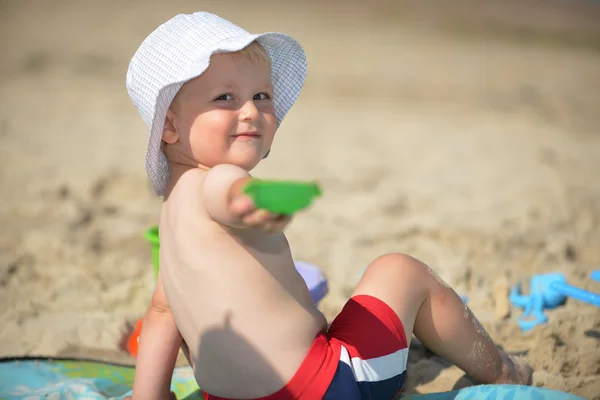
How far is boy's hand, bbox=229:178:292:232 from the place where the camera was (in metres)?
1.25

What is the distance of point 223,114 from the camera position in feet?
5.28

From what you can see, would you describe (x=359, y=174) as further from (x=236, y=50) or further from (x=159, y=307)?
(x=236, y=50)

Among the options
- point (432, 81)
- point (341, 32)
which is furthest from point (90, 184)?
point (341, 32)

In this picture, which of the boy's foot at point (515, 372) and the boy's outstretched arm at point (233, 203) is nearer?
the boy's outstretched arm at point (233, 203)

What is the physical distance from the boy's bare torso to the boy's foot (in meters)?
0.67

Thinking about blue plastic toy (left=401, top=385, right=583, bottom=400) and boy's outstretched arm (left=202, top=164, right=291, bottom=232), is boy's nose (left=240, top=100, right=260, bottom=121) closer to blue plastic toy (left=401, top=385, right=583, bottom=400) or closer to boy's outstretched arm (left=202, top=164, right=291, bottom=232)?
boy's outstretched arm (left=202, top=164, right=291, bottom=232)

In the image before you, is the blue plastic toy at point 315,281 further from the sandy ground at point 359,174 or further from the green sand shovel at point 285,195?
the green sand shovel at point 285,195

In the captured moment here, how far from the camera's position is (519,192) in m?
3.70

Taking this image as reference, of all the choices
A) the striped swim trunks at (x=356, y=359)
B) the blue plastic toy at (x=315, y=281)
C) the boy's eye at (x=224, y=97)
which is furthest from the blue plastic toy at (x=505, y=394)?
the boy's eye at (x=224, y=97)

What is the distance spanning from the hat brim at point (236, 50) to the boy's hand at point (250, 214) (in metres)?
0.36

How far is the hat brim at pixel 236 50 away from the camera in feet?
5.18

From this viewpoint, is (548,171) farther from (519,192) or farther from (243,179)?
(243,179)

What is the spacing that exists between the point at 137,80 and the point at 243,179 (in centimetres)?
55

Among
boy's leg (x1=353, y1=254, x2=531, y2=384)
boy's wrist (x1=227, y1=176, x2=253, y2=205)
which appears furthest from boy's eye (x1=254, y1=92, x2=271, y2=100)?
boy's leg (x1=353, y1=254, x2=531, y2=384)
